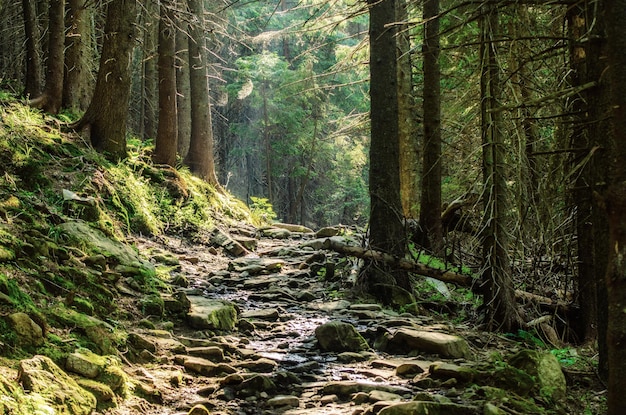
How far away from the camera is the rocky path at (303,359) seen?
12.8 feet

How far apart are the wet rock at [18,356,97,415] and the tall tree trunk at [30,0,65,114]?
8499mm

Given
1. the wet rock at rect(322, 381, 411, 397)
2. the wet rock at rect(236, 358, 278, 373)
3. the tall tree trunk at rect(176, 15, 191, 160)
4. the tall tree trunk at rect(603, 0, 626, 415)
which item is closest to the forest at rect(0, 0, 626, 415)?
the tall tree trunk at rect(603, 0, 626, 415)

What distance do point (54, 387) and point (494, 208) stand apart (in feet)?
15.2

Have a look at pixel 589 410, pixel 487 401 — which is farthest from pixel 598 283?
pixel 487 401

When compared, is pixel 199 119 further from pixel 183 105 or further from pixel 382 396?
pixel 382 396

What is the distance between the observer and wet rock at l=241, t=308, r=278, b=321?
6.52 m

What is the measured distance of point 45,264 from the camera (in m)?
4.99

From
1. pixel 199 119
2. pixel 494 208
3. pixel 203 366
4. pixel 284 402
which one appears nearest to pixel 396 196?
pixel 494 208

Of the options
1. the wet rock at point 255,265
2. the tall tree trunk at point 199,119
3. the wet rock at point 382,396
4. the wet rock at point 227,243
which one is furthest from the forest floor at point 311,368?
the tall tree trunk at point 199,119

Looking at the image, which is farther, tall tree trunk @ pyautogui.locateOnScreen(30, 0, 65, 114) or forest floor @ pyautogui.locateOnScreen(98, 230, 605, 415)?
tall tree trunk @ pyautogui.locateOnScreen(30, 0, 65, 114)

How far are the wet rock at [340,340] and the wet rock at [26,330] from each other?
2676 millimetres

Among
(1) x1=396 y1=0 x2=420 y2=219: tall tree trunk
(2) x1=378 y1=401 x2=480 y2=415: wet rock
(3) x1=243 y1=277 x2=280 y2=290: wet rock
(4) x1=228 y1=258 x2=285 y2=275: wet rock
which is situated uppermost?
(1) x1=396 y1=0 x2=420 y2=219: tall tree trunk

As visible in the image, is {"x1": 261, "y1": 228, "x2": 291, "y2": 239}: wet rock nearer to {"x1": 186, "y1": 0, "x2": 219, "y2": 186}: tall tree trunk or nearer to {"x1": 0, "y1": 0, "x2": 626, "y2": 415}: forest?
{"x1": 0, "y1": 0, "x2": 626, "y2": 415}: forest

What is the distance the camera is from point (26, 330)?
3.62 meters
